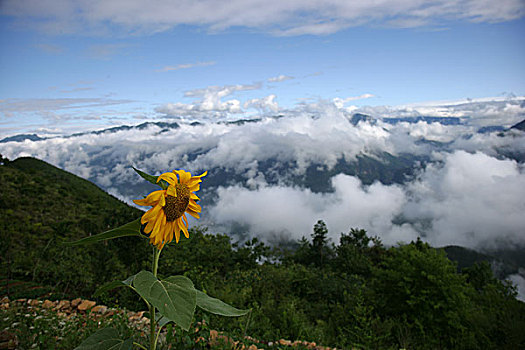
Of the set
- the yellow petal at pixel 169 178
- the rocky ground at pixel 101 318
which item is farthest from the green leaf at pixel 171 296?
the rocky ground at pixel 101 318

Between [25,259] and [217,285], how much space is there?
4.84 metres

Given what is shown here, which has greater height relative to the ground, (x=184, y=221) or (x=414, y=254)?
(x=184, y=221)

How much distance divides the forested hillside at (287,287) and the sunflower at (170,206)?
3056 millimetres

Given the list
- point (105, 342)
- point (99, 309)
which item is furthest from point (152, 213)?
point (99, 309)

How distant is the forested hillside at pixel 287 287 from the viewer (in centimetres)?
626

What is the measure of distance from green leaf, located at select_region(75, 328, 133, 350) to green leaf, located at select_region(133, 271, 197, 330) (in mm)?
468

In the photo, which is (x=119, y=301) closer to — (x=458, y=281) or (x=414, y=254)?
(x=414, y=254)

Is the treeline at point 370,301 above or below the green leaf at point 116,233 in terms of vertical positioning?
below

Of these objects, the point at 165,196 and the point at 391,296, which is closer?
the point at 165,196

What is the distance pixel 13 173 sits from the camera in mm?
19984

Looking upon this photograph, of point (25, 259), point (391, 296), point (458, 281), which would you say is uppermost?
point (25, 259)

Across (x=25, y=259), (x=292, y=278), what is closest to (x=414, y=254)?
(x=292, y=278)

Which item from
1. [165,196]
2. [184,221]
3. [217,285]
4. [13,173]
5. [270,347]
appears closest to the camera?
[165,196]

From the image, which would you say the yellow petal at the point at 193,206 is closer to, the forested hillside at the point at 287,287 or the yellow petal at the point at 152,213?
the yellow petal at the point at 152,213
